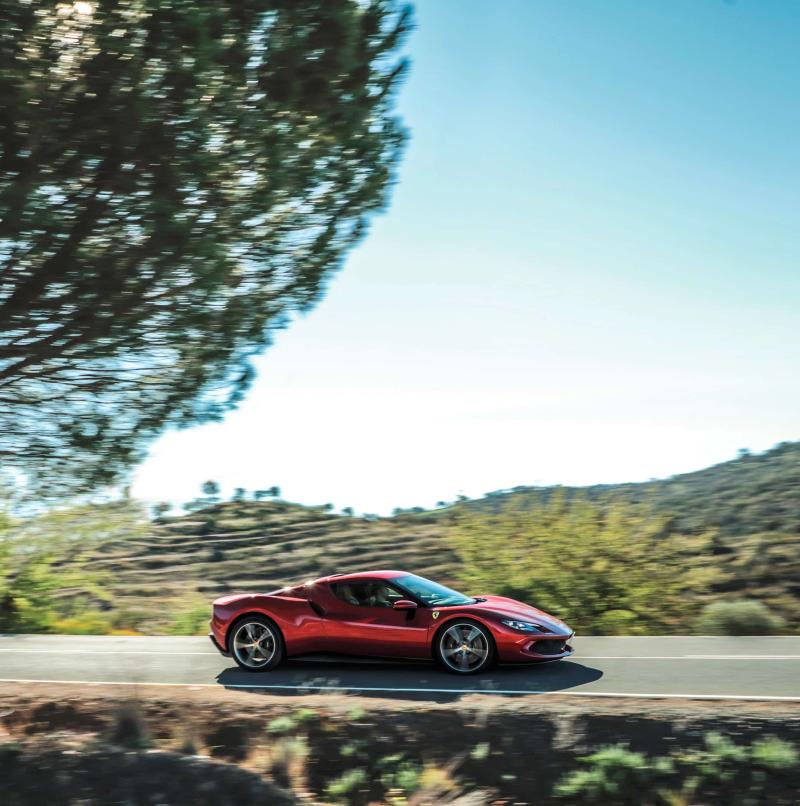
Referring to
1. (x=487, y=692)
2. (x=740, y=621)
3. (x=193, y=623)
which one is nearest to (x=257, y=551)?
(x=193, y=623)

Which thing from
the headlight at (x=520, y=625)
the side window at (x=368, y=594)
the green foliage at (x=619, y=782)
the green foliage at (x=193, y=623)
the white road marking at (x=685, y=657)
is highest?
the side window at (x=368, y=594)

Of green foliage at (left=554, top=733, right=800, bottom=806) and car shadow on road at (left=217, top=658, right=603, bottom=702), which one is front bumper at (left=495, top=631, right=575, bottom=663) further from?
green foliage at (left=554, top=733, right=800, bottom=806)

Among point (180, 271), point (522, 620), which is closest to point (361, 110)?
point (180, 271)

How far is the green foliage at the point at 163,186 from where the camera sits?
7289 mm

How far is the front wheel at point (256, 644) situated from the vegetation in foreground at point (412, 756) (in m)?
1.28

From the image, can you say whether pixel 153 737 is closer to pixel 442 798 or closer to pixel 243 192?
pixel 442 798

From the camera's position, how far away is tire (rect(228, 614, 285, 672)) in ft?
37.1

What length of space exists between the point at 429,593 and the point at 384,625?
642mm

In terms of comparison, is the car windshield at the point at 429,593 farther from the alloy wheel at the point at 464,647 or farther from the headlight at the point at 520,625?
the headlight at the point at 520,625

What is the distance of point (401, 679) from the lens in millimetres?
10688

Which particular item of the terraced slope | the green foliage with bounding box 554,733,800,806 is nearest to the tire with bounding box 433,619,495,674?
the green foliage with bounding box 554,733,800,806

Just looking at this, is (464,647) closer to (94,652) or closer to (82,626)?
(94,652)

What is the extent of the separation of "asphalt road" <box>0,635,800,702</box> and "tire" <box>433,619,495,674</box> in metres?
0.14

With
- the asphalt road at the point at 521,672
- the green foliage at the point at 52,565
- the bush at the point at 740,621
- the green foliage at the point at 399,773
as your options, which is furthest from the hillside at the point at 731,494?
the green foliage at the point at 399,773
